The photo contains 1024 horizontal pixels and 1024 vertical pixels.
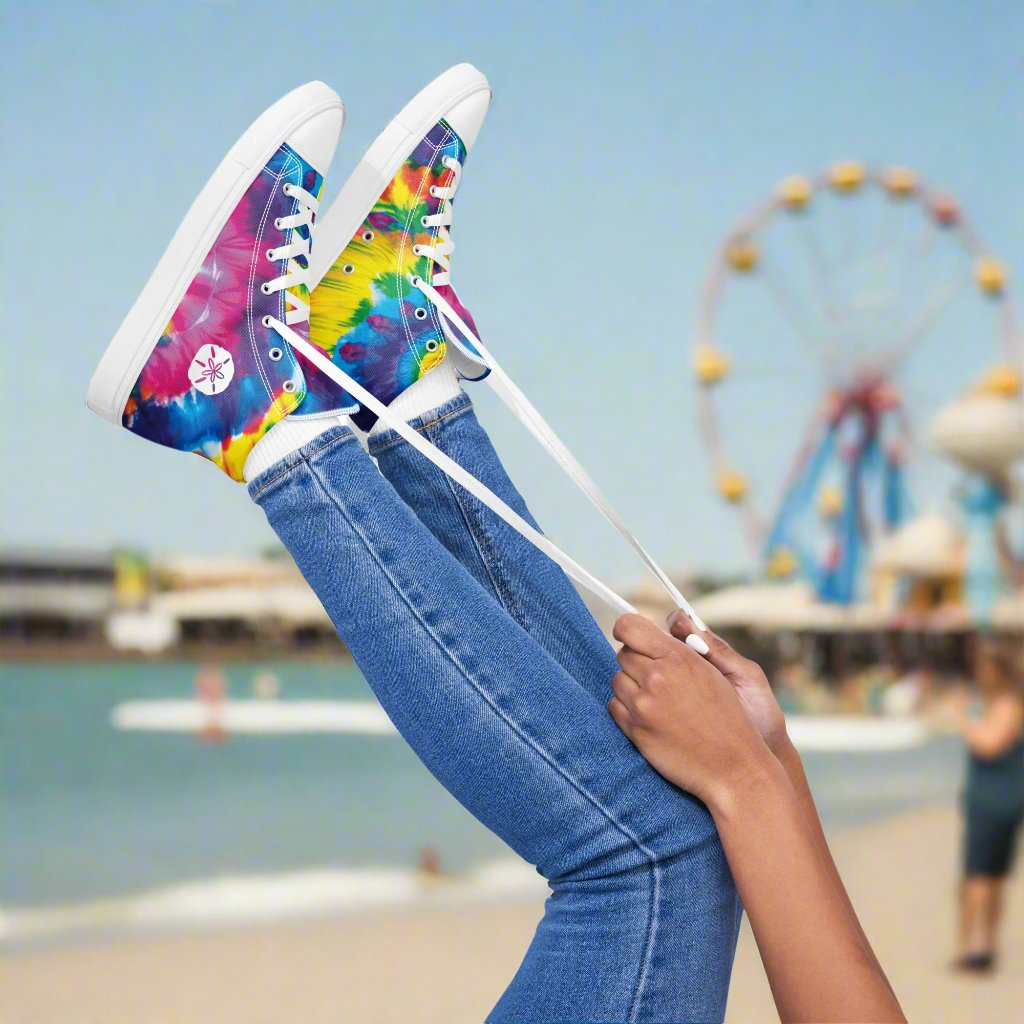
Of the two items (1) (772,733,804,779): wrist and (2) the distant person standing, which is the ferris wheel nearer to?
(2) the distant person standing

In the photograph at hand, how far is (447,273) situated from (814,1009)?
53cm

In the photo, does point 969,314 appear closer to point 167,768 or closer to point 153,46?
point 167,768

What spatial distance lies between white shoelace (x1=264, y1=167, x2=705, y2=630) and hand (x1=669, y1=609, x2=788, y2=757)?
1 centimetres

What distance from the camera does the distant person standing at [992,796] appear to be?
8.39ft

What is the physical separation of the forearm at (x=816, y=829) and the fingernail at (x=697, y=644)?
7cm

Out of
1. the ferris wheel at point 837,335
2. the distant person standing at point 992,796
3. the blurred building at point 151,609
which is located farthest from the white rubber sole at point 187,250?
the blurred building at point 151,609

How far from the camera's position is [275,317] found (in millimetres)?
694

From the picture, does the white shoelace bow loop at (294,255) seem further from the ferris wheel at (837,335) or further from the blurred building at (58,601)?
the blurred building at (58,601)

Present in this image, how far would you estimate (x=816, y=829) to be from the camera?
594 millimetres

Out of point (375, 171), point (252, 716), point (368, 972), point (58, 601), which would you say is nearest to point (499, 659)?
point (375, 171)

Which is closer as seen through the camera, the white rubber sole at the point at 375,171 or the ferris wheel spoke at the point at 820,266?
the white rubber sole at the point at 375,171

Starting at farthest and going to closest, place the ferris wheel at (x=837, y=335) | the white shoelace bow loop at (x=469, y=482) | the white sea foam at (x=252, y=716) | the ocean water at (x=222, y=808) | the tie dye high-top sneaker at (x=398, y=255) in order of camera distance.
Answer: the white sea foam at (x=252, y=716) < the ferris wheel at (x=837, y=335) < the ocean water at (x=222, y=808) < the tie dye high-top sneaker at (x=398, y=255) < the white shoelace bow loop at (x=469, y=482)

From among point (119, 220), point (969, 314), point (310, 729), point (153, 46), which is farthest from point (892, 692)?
point (119, 220)

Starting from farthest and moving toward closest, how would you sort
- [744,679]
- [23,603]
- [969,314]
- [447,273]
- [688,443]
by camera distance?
[688,443] < [23,603] < [969,314] < [447,273] < [744,679]
